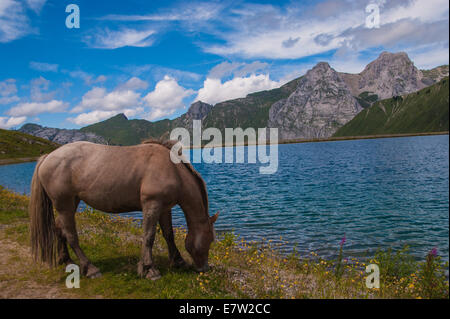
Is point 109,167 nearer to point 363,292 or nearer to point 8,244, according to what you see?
point 8,244

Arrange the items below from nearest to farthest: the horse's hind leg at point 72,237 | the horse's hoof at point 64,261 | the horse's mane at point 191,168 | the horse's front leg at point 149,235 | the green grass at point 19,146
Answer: the horse's front leg at point 149,235 → the horse's hind leg at point 72,237 → the horse's mane at point 191,168 → the horse's hoof at point 64,261 → the green grass at point 19,146

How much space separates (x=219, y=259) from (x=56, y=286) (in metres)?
5.35

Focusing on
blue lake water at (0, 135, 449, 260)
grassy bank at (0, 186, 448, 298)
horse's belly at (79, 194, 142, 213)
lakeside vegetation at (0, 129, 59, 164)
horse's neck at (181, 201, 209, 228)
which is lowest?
blue lake water at (0, 135, 449, 260)

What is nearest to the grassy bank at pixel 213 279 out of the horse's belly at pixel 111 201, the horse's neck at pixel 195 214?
the horse's neck at pixel 195 214

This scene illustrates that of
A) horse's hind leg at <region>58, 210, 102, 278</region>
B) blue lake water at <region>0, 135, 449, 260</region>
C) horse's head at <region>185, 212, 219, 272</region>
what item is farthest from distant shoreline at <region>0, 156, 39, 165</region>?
horse's head at <region>185, 212, 219, 272</region>

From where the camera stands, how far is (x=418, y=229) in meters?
18.6

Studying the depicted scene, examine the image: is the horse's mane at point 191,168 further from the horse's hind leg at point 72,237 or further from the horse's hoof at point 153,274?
the horse's hind leg at point 72,237

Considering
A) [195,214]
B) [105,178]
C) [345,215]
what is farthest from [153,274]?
[345,215]

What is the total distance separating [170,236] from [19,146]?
17560 centimetres

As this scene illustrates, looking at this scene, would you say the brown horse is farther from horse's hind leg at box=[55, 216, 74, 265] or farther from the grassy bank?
the grassy bank

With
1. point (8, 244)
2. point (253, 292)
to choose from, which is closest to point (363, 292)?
point (253, 292)

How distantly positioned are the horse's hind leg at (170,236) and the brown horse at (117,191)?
63 cm

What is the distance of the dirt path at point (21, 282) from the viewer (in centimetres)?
701

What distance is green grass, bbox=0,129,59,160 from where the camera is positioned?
451 ft
